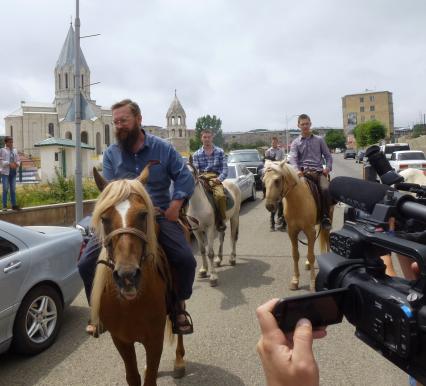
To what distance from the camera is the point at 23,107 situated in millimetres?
97875

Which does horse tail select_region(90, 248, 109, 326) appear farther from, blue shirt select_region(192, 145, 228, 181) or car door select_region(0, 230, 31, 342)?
blue shirt select_region(192, 145, 228, 181)

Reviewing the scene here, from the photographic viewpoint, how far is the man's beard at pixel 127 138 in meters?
3.63

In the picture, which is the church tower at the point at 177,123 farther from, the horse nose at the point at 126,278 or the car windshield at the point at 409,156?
Answer: the horse nose at the point at 126,278

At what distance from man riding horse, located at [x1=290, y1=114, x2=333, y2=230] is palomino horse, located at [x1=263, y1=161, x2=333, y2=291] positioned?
0.66m

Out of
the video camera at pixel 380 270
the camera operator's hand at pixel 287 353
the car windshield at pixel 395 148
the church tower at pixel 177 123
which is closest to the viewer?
the camera operator's hand at pixel 287 353

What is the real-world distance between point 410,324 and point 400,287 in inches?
7.3

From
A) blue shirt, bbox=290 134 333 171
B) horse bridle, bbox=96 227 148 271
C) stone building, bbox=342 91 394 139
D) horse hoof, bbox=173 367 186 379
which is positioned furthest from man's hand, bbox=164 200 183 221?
stone building, bbox=342 91 394 139

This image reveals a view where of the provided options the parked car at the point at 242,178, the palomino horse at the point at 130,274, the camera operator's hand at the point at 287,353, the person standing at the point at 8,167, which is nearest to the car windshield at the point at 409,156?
the parked car at the point at 242,178

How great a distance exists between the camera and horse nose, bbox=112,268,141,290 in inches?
99.3

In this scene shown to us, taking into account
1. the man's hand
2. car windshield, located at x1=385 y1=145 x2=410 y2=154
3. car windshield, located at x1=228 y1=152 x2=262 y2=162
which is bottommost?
the man's hand

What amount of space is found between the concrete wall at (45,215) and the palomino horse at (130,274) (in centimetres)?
896

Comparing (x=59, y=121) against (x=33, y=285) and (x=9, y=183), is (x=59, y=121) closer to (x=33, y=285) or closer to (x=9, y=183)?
(x=9, y=183)

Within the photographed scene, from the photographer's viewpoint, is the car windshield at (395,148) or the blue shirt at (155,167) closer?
the blue shirt at (155,167)

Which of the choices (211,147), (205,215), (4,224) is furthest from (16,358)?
(211,147)
